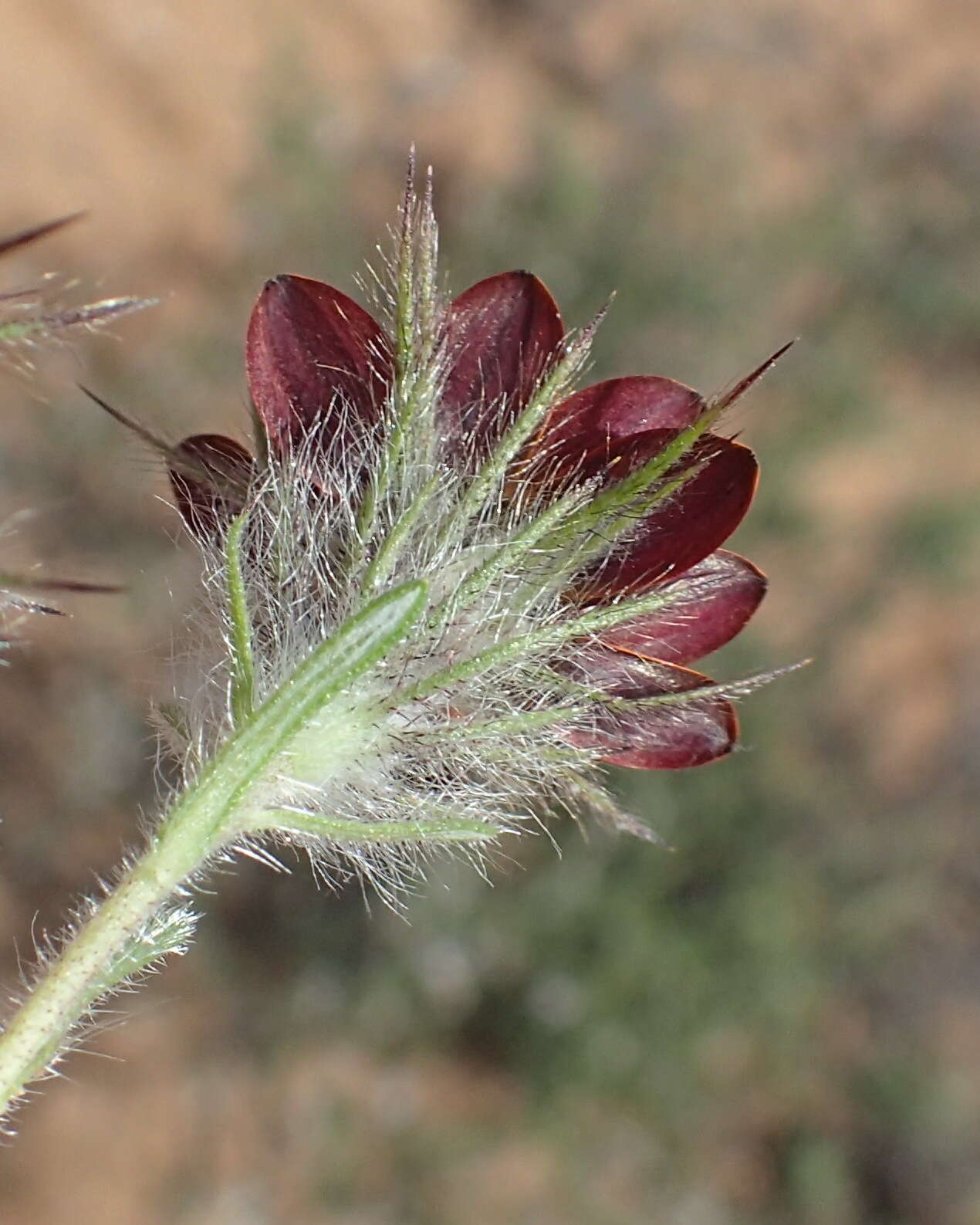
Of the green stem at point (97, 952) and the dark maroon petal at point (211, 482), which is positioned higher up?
the dark maroon petal at point (211, 482)

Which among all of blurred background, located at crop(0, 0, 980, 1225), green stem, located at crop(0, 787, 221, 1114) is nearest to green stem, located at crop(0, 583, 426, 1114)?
green stem, located at crop(0, 787, 221, 1114)

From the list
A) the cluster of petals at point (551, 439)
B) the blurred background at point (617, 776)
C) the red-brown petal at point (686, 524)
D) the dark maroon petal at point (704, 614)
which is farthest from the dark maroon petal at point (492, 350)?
the blurred background at point (617, 776)

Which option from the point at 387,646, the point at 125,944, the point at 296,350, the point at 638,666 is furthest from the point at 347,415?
the point at 125,944

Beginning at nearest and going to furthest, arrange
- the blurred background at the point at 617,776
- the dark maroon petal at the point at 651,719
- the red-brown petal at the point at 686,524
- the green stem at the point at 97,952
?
the green stem at the point at 97,952 → the red-brown petal at the point at 686,524 → the dark maroon petal at the point at 651,719 → the blurred background at the point at 617,776

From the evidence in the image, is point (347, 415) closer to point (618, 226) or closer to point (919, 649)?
point (618, 226)

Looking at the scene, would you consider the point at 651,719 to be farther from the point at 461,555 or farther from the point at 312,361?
the point at 312,361

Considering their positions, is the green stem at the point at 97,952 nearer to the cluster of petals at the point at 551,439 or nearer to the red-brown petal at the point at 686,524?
the cluster of petals at the point at 551,439
